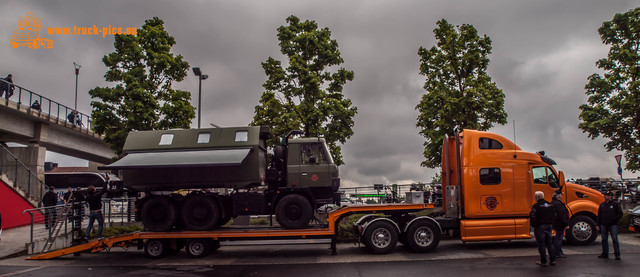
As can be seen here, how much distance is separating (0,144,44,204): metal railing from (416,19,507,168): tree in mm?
21149

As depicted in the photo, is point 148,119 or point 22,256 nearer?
point 22,256

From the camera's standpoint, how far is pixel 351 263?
11.4 meters

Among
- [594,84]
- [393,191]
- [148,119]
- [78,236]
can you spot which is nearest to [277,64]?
[148,119]

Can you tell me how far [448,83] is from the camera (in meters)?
25.5

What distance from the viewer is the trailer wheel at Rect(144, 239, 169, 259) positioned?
43.3 feet

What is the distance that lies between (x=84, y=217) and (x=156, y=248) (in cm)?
348

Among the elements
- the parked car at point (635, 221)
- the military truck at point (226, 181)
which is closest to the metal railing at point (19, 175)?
the military truck at point (226, 181)

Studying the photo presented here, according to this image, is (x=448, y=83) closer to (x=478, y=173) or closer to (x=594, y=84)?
(x=594, y=84)

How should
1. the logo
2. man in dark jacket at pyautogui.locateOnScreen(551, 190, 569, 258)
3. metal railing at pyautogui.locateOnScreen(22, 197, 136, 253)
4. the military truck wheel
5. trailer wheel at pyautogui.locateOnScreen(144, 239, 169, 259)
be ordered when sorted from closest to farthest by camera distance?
man in dark jacket at pyautogui.locateOnScreen(551, 190, 569, 258) → the military truck wheel → the logo → trailer wheel at pyautogui.locateOnScreen(144, 239, 169, 259) → metal railing at pyautogui.locateOnScreen(22, 197, 136, 253)

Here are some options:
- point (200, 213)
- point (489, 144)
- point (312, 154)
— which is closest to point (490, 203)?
Result: point (489, 144)

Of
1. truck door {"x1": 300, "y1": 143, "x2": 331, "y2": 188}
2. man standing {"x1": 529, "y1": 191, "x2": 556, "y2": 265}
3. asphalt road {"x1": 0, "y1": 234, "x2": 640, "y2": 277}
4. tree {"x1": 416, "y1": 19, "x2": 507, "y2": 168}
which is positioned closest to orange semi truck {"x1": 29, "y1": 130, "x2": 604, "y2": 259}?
asphalt road {"x1": 0, "y1": 234, "x2": 640, "y2": 277}

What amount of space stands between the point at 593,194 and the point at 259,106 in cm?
1584

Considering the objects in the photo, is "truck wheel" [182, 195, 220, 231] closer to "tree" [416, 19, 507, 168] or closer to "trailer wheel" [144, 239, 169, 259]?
"trailer wheel" [144, 239, 169, 259]

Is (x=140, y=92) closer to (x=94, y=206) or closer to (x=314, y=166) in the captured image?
(x=94, y=206)
